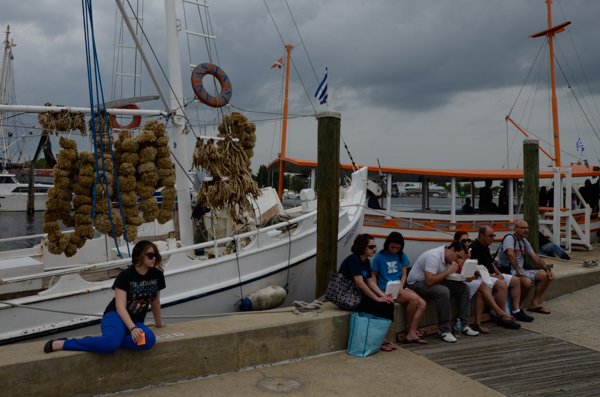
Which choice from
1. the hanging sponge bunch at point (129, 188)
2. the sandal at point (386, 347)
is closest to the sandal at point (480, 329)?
the sandal at point (386, 347)

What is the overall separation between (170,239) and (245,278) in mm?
1457

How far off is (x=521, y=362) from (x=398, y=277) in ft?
4.72

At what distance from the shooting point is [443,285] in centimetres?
548

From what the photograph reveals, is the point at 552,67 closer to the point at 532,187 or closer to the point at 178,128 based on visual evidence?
the point at 532,187

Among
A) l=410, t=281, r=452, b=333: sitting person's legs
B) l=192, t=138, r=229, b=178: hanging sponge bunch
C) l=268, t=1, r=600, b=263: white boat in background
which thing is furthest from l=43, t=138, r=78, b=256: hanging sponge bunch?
l=268, t=1, r=600, b=263: white boat in background

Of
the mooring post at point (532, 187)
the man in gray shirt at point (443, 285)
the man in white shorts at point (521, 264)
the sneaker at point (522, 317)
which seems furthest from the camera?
the mooring post at point (532, 187)

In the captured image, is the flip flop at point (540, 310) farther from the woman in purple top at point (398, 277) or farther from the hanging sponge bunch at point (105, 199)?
the hanging sponge bunch at point (105, 199)

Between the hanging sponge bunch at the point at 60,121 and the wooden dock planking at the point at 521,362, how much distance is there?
6.25 meters

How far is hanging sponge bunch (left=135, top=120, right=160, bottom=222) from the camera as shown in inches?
294

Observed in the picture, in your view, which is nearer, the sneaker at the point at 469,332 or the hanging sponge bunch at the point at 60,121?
the sneaker at the point at 469,332

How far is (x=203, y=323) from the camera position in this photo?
14.8ft

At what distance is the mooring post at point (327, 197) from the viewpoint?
222 inches

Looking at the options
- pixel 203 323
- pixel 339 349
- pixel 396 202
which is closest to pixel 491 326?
pixel 339 349

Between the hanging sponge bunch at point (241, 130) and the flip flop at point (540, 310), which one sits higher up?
the hanging sponge bunch at point (241, 130)
